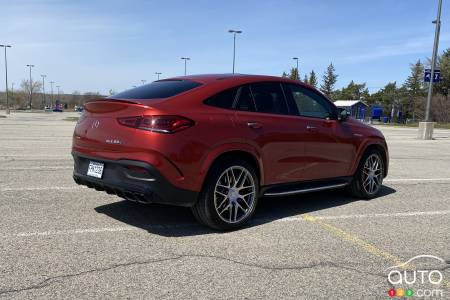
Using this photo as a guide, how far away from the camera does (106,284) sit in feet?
11.0

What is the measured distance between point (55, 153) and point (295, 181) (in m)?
7.43

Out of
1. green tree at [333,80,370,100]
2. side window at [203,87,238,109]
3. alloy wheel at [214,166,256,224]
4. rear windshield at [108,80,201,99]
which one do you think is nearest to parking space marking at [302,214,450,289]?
alloy wheel at [214,166,256,224]

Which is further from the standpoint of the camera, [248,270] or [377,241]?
[377,241]

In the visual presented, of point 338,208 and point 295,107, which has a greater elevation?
point 295,107

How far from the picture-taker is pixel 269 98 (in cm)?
538

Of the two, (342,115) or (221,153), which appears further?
(342,115)

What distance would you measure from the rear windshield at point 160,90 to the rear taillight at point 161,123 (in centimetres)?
42

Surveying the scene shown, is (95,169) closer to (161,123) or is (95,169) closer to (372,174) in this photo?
(161,123)

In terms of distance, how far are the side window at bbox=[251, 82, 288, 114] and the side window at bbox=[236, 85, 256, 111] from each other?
0.08 metres

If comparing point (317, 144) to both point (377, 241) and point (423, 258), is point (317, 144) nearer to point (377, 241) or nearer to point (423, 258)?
point (377, 241)

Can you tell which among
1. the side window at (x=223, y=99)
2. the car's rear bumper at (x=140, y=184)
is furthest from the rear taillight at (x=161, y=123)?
the side window at (x=223, y=99)

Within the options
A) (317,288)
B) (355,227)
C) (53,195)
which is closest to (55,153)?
(53,195)

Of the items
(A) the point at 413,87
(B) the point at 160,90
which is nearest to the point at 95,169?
(B) the point at 160,90

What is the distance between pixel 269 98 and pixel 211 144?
3.97 ft
